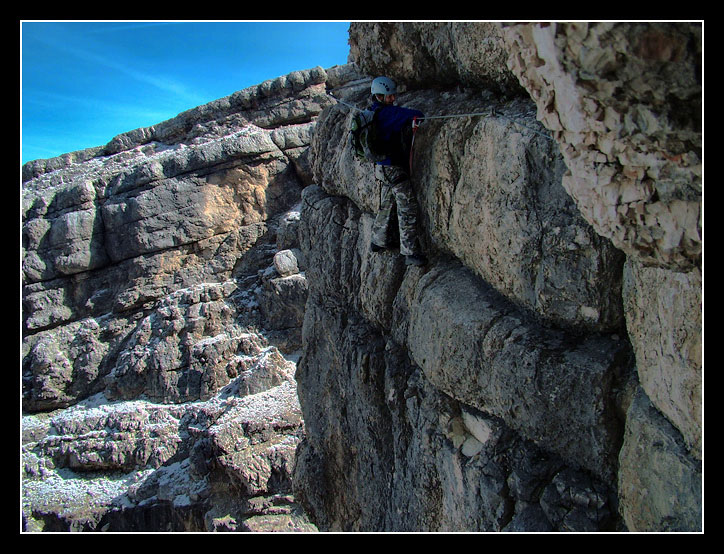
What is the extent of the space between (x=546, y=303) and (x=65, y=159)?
2722 cm

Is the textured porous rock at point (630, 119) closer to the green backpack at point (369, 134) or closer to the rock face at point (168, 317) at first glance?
the green backpack at point (369, 134)

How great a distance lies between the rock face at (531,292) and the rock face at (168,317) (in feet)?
31.9

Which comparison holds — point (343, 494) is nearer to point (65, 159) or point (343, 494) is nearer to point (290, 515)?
point (290, 515)

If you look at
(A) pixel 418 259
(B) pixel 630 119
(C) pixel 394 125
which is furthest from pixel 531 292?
(C) pixel 394 125

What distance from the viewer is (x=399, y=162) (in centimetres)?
612

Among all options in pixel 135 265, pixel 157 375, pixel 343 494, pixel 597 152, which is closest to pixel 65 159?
pixel 135 265

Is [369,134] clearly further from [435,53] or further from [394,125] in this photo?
[435,53]

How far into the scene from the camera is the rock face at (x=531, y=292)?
2.87 m

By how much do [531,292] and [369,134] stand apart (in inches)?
103

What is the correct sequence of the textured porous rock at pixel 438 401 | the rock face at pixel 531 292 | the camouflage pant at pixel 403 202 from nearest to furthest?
the rock face at pixel 531 292
the textured porous rock at pixel 438 401
the camouflage pant at pixel 403 202

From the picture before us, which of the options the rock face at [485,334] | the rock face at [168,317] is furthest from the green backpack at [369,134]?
the rock face at [168,317]

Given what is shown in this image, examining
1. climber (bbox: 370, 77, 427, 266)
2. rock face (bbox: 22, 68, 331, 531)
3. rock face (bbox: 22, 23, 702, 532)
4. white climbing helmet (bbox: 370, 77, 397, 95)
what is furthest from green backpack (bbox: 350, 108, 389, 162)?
rock face (bbox: 22, 68, 331, 531)

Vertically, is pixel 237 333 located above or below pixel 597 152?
below

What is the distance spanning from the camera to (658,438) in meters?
3.42
